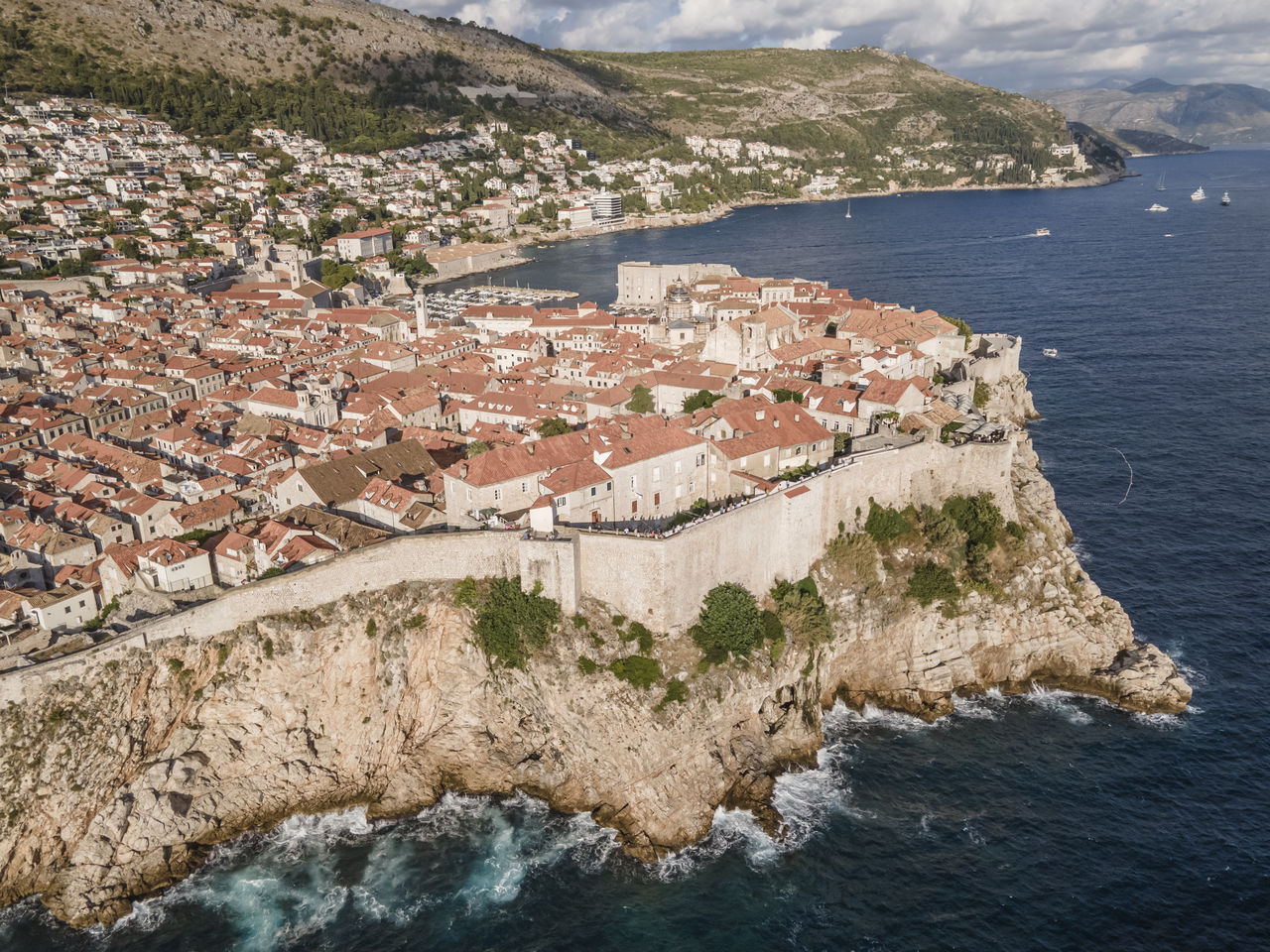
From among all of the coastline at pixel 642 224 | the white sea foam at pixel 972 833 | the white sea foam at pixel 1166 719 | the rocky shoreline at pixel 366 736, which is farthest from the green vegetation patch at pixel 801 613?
the coastline at pixel 642 224

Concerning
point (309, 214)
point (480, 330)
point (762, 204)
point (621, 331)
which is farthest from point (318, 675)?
point (762, 204)

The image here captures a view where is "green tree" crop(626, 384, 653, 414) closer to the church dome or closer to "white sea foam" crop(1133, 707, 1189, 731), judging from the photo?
"white sea foam" crop(1133, 707, 1189, 731)

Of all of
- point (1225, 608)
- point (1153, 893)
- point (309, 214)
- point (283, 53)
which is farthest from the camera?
point (283, 53)

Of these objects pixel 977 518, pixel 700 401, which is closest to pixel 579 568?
pixel 700 401

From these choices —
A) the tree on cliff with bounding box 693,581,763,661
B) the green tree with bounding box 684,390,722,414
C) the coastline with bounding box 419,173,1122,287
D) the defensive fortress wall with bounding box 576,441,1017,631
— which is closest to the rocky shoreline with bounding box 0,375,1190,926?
the tree on cliff with bounding box 693,581,763,661

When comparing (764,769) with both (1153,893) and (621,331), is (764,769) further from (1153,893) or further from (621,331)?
(621,331)

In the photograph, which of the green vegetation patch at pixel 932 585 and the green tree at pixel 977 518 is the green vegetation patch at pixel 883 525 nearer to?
the green vegetation patch at pixel 932 585
